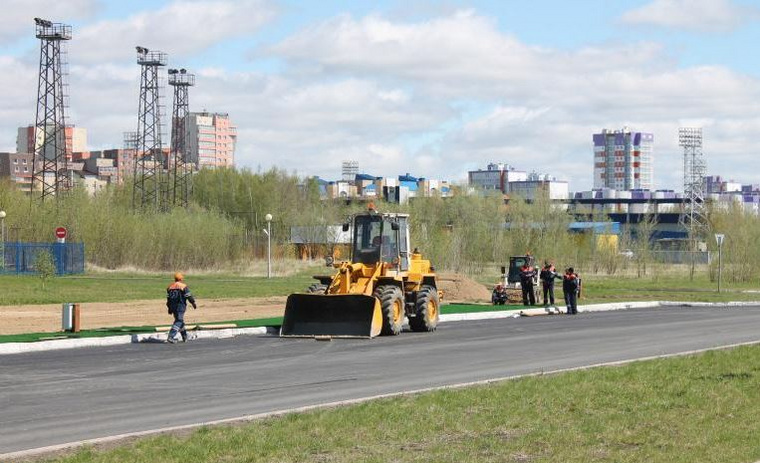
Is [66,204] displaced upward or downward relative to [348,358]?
upward

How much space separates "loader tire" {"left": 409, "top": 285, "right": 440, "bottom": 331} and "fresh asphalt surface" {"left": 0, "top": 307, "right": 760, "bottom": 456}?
0.37m

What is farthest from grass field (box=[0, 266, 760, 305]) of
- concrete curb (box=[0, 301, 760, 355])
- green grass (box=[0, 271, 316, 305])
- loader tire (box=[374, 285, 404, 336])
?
loader tire (box=[374, 285, 404, 336])

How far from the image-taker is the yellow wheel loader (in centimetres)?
2841

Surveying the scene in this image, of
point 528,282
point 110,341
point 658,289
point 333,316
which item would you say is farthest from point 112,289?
point 658,289

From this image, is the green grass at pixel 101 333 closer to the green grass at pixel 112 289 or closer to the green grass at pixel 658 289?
the green grass at pixel 112 289

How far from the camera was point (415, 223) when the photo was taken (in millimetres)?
81812

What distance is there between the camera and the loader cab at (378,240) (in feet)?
98.4

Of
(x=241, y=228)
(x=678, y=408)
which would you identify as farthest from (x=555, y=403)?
(x=241, y=228)

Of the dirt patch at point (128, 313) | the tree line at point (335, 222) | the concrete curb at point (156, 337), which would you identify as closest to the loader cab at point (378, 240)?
the concrete curb at point (156, 337)

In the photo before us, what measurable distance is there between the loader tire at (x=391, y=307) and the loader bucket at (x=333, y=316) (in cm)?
20

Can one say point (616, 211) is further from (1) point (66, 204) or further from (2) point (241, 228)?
(1) point (66, 204)

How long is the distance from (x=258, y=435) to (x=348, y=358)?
10.6 metres

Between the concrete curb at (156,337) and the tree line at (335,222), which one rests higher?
the tree line at (335,222)

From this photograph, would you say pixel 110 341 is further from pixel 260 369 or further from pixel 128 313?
pixel 128 313
